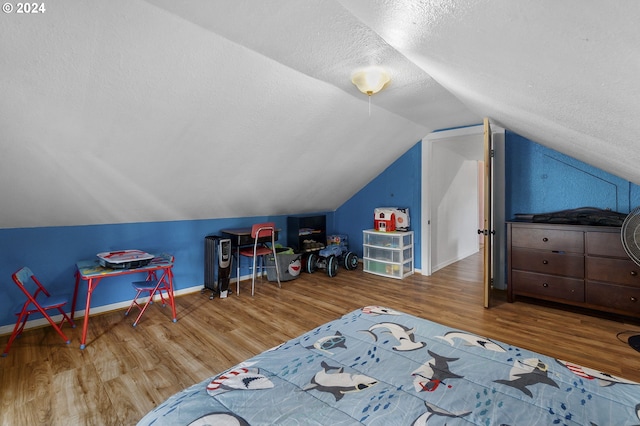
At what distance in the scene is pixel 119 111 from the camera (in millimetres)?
2279

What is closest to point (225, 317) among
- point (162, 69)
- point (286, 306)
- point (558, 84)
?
point (286, 306)

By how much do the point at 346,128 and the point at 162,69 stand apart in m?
2.16

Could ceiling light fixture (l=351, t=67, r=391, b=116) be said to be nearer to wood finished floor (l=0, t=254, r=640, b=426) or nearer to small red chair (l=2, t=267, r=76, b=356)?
wood finished floor (l=0, t=254, r=640, b=426)

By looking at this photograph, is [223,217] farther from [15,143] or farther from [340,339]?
[340,339]

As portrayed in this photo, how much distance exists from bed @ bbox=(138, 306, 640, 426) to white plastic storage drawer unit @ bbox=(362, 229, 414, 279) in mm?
2855

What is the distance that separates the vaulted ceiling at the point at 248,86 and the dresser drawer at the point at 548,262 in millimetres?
1062

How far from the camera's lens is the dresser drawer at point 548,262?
314cm

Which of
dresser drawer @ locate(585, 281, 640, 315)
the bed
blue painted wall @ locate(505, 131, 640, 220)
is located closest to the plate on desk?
the bed

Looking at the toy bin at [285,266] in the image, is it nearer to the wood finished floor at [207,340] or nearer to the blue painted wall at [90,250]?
the wood finished floor at [207,340]

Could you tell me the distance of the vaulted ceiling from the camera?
1.05m

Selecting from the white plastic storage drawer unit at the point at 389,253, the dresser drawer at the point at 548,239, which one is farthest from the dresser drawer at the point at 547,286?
the white plastic storage drawer unit at the point at 389,253

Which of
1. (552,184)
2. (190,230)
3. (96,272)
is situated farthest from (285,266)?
(552,184)

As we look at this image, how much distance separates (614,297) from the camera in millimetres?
2963

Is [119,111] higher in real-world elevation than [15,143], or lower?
higher
